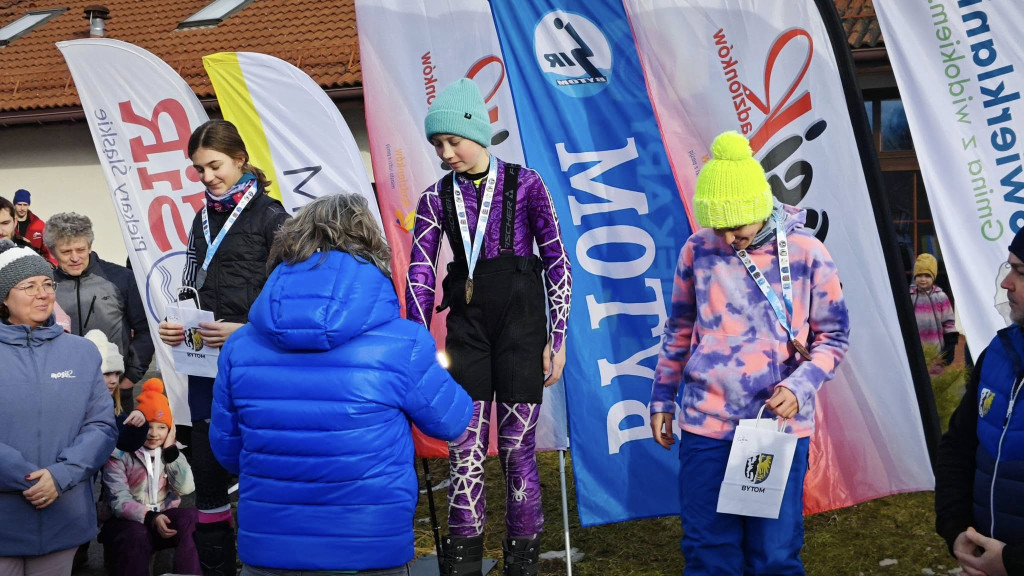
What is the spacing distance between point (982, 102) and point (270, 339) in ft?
10.6

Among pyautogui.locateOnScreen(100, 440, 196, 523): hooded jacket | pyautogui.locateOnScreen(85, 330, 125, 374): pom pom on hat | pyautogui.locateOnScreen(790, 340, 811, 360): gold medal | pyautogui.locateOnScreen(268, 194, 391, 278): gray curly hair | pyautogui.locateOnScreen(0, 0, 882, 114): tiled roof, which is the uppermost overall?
pyautogui.locateOnScreen(0, 0, 882, 114): tiled roof

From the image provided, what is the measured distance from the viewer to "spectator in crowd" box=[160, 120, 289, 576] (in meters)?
4.35

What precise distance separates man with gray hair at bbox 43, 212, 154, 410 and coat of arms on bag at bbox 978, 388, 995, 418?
16.0 feet

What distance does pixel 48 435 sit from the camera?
401cm

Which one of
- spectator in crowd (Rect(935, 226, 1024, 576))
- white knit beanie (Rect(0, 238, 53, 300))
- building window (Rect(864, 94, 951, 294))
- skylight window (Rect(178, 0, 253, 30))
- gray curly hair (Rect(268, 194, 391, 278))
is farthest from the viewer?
skylight window (Rect(178, 0, 253, 30))

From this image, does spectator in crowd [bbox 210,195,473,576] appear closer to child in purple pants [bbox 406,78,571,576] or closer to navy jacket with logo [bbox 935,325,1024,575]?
child in purple pants [bbox 406,78,571,576]

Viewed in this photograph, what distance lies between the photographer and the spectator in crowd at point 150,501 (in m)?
4.93

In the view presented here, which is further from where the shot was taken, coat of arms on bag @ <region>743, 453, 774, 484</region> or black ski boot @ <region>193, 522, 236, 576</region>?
black ski boot @ <region>193, 522, 236, 576</region>

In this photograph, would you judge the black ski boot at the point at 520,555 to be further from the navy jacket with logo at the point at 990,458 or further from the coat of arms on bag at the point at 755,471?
the navy jacket with logo at the point at 990,458

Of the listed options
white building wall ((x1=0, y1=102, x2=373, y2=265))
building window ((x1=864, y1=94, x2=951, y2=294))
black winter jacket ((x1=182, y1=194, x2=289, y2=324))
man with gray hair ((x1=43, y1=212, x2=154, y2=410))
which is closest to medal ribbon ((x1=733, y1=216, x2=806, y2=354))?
black winter jacket ((x1=182, y1=194, x2=289, y2=324))

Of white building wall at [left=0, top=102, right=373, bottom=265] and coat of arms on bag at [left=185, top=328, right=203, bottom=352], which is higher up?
white building wall at [left=0, top=102, right=373, bottom=265]

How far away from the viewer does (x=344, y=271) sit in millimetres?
3033

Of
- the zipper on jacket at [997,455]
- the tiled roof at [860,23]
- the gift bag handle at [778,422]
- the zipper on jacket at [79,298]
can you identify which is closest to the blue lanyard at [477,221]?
the gift bag handle at [778,422]

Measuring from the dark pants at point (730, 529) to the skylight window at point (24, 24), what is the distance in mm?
17578
